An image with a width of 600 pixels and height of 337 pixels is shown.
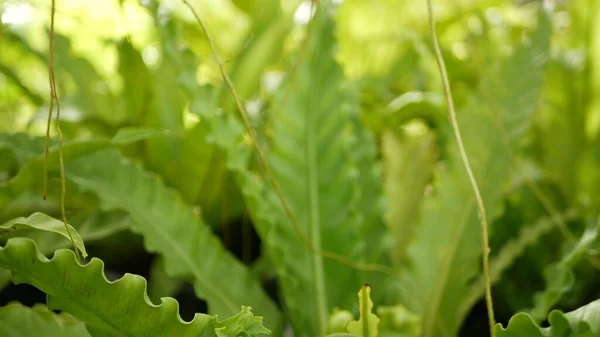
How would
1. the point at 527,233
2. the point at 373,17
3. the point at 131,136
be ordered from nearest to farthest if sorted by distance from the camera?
the point at 131,136 → the point at 527,233 → the point at 373,17

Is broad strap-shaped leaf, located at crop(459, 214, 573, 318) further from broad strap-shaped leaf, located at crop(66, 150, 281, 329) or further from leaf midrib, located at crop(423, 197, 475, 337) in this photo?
broad strap-shaped leaf, located at crop(66, 150, 281, 329)

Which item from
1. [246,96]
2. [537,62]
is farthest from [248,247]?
[537,62]

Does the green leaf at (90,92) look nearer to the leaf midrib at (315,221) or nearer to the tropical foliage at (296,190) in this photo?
the tropical foliage at (296,190)

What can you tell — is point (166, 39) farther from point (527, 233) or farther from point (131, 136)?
point (527, 233)

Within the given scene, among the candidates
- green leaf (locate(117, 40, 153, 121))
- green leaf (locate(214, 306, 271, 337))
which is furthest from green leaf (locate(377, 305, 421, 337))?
green leaf (locate(117, 40, 153, 121))

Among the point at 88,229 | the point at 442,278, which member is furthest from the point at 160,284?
the point at 442,278

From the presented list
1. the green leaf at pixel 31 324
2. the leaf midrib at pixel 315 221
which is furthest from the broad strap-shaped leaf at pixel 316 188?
the green leaf at pixel 31 324
